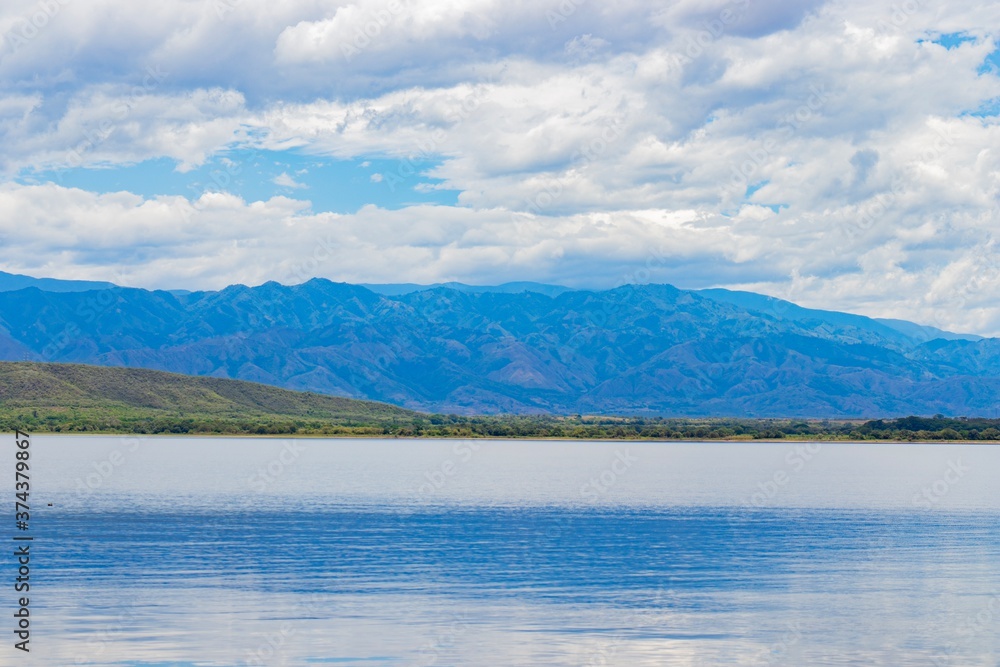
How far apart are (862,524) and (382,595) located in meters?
52.3

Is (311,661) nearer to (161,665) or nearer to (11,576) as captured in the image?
(161,665)

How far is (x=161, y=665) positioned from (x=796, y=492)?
333 ft

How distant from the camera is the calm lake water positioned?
46656 millimetres

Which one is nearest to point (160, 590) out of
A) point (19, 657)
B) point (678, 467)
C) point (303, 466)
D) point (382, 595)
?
point (382, 595)

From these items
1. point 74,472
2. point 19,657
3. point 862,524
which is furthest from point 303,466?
point 19,657

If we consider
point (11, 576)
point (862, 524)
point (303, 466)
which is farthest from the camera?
point (303, 466)

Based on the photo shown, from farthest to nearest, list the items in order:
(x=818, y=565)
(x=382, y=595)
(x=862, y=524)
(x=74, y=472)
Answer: (x=74, y=472)
(x=862, y=524)
(x=818, y=565)
(x=382, y=595)

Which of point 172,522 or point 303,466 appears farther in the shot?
point 303,466

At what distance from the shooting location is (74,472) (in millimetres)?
144625

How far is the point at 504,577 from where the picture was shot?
209 ft

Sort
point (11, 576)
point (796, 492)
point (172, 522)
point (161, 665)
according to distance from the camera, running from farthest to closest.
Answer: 1. point (796, 492)
2. point (172, 522)
3. point (11, 576)
4. point (161, 665)

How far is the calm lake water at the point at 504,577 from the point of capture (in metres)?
46.7

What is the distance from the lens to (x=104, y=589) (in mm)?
58000

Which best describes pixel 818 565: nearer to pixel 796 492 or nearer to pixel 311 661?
pixel 311 661
